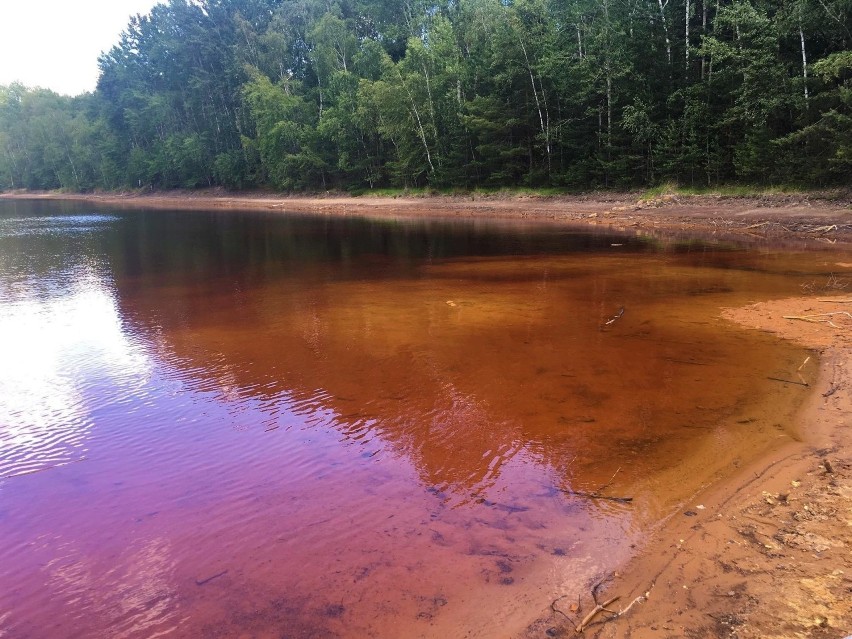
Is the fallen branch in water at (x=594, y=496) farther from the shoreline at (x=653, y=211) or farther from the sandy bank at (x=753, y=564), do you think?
the shoreline at (x=653, y=211)

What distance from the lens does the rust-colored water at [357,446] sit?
13.0 feet

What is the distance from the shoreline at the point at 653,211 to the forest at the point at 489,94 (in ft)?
5.06

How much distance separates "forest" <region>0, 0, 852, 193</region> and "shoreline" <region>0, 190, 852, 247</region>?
60.7 inches

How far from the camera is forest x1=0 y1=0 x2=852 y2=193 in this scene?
24703 millimetres

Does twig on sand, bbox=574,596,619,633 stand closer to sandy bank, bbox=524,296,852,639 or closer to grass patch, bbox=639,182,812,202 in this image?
sandy bank, bbox=524,296,852,639

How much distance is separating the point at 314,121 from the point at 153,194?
32.8 meters

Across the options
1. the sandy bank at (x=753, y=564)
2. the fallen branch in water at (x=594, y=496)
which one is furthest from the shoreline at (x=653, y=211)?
the fallen branch in water at (x=594, y=496)

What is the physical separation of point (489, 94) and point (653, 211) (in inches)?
662

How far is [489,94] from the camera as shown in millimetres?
39438

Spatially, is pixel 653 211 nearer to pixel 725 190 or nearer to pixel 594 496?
pixel 725 190

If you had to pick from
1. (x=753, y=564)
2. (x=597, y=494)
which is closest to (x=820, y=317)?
(x=597, y=494)

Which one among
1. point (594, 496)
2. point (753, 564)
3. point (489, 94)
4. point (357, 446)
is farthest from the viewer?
point (489, 94)

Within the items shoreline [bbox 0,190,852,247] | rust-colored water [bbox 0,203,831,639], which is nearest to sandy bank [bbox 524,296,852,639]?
rust-colored water [bbox 0,203,831,639]

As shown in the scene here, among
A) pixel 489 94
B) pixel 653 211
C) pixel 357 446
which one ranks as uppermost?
pixel 489 94
